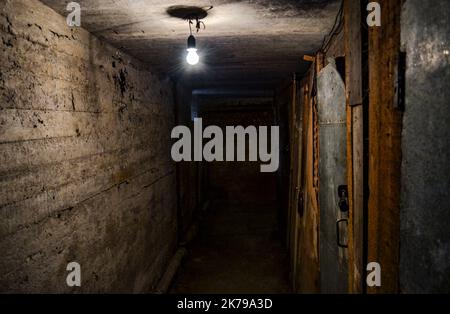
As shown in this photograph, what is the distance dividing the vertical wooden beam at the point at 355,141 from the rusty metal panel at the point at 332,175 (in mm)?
202

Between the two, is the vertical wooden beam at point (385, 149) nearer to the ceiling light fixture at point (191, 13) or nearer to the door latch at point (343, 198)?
the door latch at point (343, 198)

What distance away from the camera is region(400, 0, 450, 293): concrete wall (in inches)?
61.3

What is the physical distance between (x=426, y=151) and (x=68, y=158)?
317 cm

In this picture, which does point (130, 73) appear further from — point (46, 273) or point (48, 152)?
point (46, 273)

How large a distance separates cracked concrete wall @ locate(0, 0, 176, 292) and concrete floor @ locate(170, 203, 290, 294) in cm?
150

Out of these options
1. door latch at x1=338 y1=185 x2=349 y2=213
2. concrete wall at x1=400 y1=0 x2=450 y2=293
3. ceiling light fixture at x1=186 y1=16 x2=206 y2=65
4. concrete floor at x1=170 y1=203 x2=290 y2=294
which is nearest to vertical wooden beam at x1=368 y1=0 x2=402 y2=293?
concrete wall at x1=400 y1=0 x2=450 y2=293

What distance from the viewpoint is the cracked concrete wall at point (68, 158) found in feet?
8.86

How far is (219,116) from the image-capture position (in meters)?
14.5

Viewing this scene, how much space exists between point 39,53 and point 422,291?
3.39 meters
